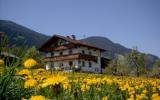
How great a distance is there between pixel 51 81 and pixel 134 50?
239 ft

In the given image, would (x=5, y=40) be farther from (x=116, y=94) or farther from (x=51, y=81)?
(x=116, y=94)

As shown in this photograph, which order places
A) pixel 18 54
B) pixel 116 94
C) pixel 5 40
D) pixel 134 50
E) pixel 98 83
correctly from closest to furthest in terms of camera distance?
1. pixel 5 40
2. pixel 18 54
3. pixel 116 94
4. pixel 98 83
5. pixel 134 50

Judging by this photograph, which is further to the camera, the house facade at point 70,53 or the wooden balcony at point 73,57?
the house facade at point 70,53

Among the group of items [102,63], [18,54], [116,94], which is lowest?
[116,94]

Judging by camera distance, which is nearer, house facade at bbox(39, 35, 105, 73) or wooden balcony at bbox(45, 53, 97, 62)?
wooden balcony at bbox(45, 53, 97, 62)

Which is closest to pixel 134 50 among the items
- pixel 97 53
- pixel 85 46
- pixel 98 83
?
pixel 97 53

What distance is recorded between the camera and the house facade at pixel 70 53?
64.0 meters

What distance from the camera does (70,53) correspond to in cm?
6575

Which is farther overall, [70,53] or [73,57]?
[70,53]

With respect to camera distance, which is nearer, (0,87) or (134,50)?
(0,87)

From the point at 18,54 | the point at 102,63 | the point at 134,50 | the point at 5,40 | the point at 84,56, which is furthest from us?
the point at 102,63

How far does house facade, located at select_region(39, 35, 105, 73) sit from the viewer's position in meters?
64.0

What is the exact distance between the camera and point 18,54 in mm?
3682

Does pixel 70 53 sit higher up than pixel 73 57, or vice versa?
pixel 70 53
